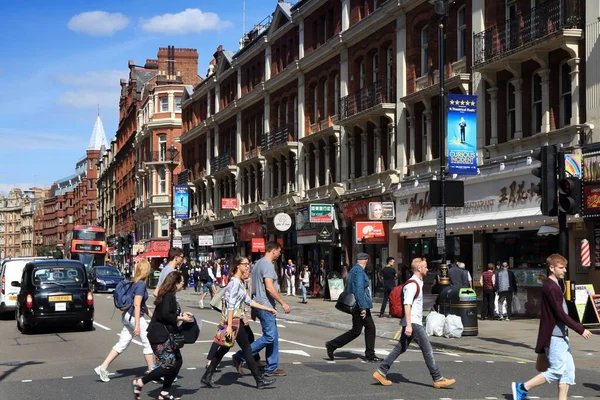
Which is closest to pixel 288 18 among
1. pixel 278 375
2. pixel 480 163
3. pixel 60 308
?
pixel 480 163

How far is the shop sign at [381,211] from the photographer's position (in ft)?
111

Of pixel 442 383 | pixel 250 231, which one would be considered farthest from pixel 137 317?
pixel 250 231

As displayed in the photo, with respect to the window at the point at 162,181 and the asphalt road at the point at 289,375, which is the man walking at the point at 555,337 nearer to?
the asphalt road at the point at 289,375

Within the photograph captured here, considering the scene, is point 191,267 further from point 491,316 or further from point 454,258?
point 491,316

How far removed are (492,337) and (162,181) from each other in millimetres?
61166

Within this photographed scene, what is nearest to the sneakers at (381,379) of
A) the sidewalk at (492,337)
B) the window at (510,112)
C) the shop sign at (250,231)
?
the sidewalk at (492,337)

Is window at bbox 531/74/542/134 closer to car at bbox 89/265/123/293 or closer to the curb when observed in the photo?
the curb

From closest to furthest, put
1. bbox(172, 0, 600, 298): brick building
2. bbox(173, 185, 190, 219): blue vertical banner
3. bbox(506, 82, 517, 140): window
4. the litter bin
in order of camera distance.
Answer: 1. the litter bin
2. bbox(172, 0, 600, 298): brick building
3. bbox(506, 82, 517, 140): window
4. bbox(173, 185, 190, 219): blue vertical banner

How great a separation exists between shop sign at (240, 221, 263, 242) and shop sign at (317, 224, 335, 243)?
11.9 meters

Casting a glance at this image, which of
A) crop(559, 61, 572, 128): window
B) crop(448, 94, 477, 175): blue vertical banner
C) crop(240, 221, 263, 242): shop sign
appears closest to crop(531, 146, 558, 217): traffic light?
crop(559, 61, 572, 128): window

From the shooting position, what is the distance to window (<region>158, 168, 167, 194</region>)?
78250 mm

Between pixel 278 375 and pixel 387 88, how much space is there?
75.8 ft

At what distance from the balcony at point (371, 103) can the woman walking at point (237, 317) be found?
73.4 ft

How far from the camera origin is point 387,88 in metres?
34.8
